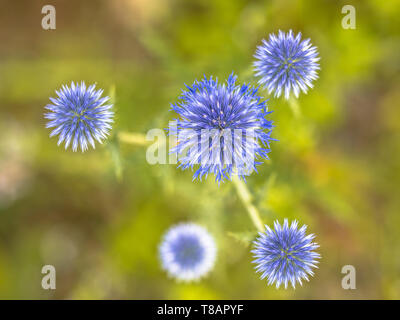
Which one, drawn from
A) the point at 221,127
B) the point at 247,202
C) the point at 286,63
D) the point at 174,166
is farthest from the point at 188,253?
the point at 286,63

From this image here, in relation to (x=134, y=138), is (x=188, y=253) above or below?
below

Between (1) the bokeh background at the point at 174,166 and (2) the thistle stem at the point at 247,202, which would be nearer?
(2) the thistle stem at the point at 247,202

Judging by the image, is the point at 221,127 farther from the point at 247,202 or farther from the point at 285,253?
the point at 285,253

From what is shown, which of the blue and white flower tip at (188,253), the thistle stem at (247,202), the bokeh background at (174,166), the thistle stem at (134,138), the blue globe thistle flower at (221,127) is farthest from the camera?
the bokeh background at (174,166)

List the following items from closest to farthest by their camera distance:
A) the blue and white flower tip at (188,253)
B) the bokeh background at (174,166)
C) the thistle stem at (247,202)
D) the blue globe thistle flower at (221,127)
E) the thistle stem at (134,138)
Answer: the blue globe thistle flower at (221,127) < the thistle stem at (247,202) < the thistle stem at (134,138) < the blue and white flower tip at (188,253) < the bokeh background at (174,166)

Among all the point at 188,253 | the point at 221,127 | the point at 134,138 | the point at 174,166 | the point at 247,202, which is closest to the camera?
the point at 221,127

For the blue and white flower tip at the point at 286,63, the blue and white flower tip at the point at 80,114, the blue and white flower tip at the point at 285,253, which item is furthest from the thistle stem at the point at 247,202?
the blue and white flower tip at the point at 80,114

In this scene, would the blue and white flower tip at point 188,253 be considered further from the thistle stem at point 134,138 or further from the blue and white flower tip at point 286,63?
the blue and white flower tip at point 286,63

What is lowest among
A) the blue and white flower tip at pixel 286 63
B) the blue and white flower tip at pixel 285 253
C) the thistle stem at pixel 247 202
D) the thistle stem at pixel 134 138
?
the blue and white flower tip at pixel 285 253
